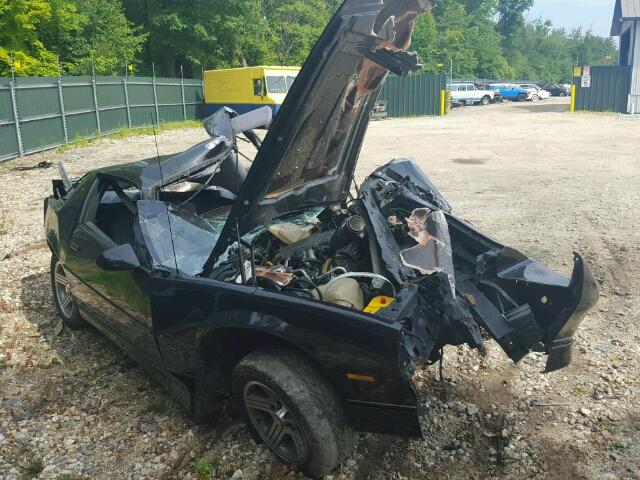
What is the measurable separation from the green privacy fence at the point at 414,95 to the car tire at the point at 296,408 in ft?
95.5

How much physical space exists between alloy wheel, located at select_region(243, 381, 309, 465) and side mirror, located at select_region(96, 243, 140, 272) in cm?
98

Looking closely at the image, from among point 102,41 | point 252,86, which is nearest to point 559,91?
point 252,86

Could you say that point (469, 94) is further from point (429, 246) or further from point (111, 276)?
point (111, 276)

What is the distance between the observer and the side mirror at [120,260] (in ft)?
10.9

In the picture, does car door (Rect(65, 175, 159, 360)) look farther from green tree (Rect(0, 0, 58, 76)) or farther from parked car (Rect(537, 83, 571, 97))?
parked car (Rect(537, 83, 571, 97))

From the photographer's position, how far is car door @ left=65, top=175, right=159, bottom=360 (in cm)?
355

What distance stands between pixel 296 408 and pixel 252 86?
23926 mm

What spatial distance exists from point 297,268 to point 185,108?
89.8ft

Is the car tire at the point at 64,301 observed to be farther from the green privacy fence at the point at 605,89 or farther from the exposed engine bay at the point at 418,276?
the green privacy fence at the point at 605,89

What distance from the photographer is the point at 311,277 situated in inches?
137

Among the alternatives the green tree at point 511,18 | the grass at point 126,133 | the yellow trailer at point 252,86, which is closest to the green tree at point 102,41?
the grass at point 126,133

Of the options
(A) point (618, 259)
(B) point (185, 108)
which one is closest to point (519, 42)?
(B) point (185, 108)

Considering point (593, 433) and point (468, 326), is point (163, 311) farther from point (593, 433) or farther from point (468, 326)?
point (593, 433)

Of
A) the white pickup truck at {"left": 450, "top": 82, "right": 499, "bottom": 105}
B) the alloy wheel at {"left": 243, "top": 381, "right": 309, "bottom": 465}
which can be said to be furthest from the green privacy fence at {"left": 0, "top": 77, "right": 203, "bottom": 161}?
the white pickup truck at {"left": 450, "top": 82, "right": 499, "bottom": 105}
